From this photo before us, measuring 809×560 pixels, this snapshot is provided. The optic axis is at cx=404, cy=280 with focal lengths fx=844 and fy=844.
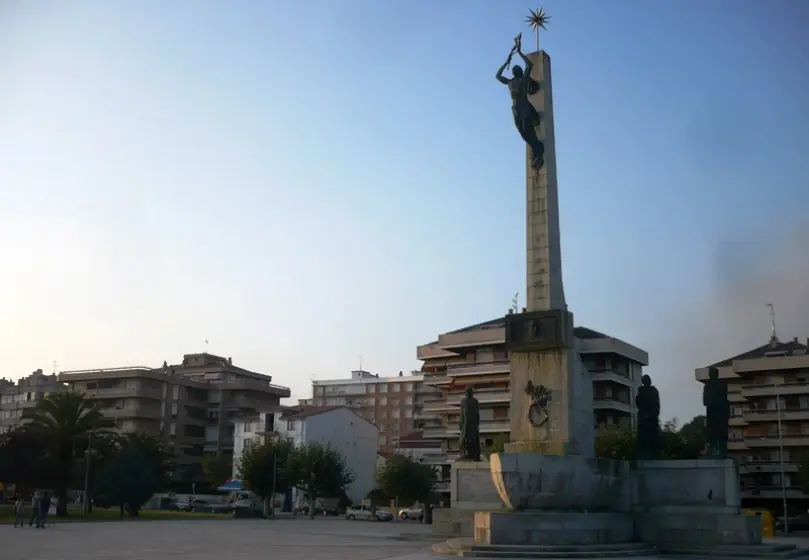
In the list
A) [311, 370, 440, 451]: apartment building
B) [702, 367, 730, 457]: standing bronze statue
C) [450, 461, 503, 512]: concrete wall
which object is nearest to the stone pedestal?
[450, 461, 503, 512]: concrete wall

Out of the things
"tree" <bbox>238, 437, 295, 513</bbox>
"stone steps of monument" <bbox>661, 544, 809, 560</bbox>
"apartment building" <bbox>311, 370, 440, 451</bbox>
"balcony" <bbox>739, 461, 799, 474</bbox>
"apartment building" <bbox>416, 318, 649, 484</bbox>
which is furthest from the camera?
"apartment building" <bbox>311, 370, 440, 451</bbox>

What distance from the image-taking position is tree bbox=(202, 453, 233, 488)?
273 ft

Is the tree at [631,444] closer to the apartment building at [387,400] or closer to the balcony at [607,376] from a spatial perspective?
the balcony at [607,376]

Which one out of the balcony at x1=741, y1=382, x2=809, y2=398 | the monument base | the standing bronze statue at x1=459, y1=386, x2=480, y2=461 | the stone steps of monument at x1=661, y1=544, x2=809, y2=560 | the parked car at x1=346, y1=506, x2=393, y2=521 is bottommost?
the parked car at x1=346, y1=506, x2=393, y2=521

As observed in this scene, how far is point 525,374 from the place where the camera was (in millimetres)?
24031

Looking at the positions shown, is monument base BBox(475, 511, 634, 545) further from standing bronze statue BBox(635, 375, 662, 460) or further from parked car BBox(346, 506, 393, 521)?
parked car BBox(346, 506, 393, 521)

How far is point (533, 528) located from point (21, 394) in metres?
95.2

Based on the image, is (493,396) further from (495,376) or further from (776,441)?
(776,441)

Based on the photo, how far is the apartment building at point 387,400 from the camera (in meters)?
112

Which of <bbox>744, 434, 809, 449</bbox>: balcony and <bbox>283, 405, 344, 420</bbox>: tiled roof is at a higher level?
<bbox>283, 405, 344, 420</bbox>: tiled roof

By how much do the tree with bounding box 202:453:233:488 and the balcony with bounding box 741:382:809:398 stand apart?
1942 inches

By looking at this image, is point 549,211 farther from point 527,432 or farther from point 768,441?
point 768,441

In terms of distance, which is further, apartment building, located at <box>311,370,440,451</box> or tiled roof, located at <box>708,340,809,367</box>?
apartment building, located at <box>311,370,440,451</box>

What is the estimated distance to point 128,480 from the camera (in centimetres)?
4822
